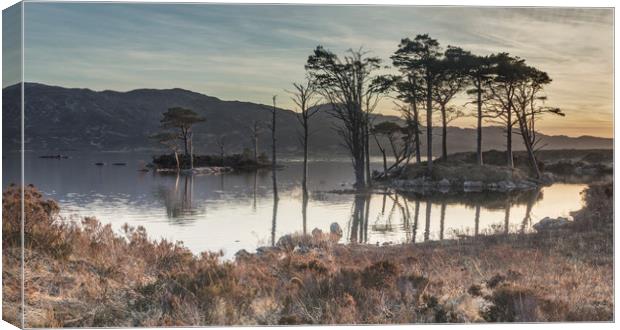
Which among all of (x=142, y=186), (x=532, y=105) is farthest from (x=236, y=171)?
(x=532, y=105)

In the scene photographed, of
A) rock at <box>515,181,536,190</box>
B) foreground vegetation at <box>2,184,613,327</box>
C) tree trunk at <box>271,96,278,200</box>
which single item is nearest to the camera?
foreground vegetation at <box>2,184,613,327</box>

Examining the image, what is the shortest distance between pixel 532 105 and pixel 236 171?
3691 millimetres

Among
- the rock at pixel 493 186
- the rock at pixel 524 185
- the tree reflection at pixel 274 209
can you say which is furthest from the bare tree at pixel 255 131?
the rock at pixel 524 185

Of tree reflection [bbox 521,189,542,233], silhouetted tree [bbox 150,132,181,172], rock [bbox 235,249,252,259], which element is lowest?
rock [bbox 235,249,252,259]

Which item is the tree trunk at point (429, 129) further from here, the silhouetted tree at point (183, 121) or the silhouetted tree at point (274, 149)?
the silhouetted tree at point (183, 121)

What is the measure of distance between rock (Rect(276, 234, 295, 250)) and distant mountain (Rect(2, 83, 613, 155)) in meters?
1.14

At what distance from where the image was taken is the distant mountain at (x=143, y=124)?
901 cm

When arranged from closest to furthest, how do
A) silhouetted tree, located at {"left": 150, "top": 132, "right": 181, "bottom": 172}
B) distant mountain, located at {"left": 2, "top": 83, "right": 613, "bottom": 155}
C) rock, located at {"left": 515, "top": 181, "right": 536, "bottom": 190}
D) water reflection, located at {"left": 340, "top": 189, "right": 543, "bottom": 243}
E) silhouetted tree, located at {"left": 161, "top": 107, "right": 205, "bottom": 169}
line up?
1. distant mountain, located at {"left": 2, "top": 83, "right": 613, "bottom": 155}
2. silhouetted tree, located at {"left": 161, "top": 107, "right": 205, "bottom": 169}
3. water reflection, located at {"left": 340, "top": 189, "right": 543, "bottom": 243}
4. silhouetted tree, located at {"left": 150, "top": 132, "right": 181, "bottom": 172}
5. rock, located at {"left": 515, "top": 181, "right": 536, "bottom": 190}

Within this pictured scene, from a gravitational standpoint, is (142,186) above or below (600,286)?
above

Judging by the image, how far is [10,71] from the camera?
8.88 metres

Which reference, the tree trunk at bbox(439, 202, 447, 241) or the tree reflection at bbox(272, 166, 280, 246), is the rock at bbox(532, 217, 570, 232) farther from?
the tree reflection at bbox(272, 166, 280, 246)

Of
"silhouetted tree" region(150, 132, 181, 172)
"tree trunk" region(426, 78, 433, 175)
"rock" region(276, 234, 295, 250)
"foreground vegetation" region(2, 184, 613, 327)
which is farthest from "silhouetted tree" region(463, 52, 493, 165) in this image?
"silhouetted tree" region(150, 132, 181, 172)

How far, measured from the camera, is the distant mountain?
9.01 metres

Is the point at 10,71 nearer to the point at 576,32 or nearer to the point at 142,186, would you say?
the point at 142,186
